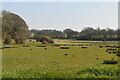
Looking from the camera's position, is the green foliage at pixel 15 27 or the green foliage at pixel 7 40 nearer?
the green foliage at pixel 7 40

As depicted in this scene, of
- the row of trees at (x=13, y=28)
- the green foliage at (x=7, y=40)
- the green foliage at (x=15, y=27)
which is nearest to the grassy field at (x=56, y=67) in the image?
the green foliage at (x=7, y=40)

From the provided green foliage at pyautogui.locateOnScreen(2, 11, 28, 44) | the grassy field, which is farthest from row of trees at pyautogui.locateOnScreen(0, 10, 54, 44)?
the grassy field

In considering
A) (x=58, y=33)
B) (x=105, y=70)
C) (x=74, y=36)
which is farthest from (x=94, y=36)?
(x=105, y=70)

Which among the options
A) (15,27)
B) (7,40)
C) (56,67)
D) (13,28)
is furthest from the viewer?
(15,27)

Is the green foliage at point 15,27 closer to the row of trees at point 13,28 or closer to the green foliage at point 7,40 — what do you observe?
the row of trees at point 13,28

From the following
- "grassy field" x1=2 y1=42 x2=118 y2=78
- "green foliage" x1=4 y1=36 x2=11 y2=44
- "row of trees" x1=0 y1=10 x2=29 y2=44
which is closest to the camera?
"grassy field" x1=2 y1=42 x2=118 y2=78

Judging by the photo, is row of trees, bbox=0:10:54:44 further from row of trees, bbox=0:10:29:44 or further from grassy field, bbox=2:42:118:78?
grassy field, bbox=2:42:118:78

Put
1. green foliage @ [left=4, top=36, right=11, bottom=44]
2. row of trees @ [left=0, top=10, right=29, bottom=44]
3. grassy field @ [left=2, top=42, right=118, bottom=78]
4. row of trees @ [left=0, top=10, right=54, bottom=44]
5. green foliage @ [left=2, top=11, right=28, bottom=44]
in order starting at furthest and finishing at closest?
green foliage @ [left=2, top=11, right=28, bottom=44] < row of trees @ [left=0, top=10, right=29, bottom=44] < green foliage @ [left=4, top=36, right=11, bottom=44] < row of trees @ [left=0, top=10, right=54, bottom=44] < grassy field @ [left=2, top=42, right=118, bottom=78]

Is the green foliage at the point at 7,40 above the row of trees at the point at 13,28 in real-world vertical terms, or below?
below

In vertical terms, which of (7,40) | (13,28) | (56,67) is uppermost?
(13,28)

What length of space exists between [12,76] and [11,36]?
224ft

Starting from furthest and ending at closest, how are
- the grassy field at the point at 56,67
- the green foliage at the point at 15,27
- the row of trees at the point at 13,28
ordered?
the green foliage at the point at 15,27 < the row of trees at the point at 13,28 < the grassy field at the point at 56,67

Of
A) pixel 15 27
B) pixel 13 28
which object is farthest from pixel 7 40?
pixel 15 27

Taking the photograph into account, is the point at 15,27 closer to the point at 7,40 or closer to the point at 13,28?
the point at 13,28
